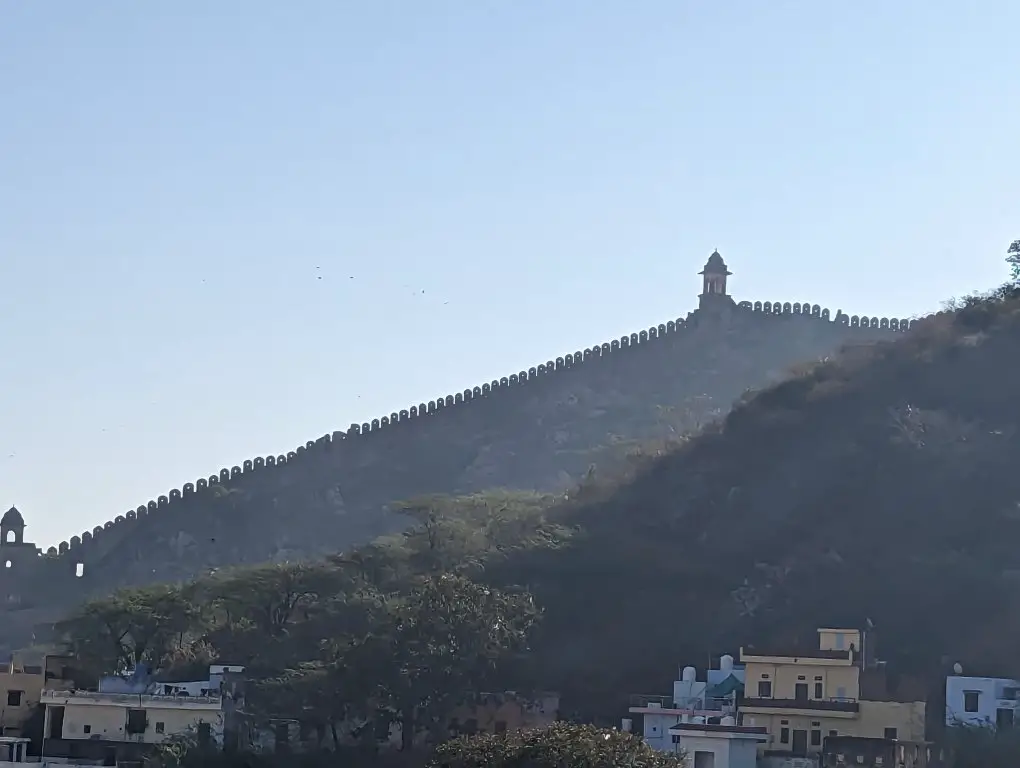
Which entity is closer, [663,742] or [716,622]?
[663,742]

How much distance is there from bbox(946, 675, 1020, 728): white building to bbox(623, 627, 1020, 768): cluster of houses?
15mm

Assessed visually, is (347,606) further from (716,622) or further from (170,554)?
(170,554)

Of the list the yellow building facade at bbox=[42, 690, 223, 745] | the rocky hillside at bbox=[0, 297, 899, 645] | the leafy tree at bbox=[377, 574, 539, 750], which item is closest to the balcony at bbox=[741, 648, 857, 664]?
the leafy tree at bbox=[377, 574, 539, 750]

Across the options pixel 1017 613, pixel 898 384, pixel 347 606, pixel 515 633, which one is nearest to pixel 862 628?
pixel 1017 613

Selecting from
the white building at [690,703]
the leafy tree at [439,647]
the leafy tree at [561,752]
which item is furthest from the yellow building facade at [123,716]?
the leafy tree at [561,752]

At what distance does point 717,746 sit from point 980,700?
447cm

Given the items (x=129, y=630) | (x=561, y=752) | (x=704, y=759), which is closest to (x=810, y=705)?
(x=704, y=759)

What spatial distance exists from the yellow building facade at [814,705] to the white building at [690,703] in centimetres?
40

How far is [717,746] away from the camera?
31203 mm

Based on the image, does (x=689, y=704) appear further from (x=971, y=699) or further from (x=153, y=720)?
(x=153, y=720)

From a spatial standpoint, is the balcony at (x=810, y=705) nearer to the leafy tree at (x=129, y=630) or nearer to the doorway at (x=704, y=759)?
the doorway at (x=704, y=759)

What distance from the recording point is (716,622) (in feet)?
133

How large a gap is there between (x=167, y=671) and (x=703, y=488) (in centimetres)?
1242

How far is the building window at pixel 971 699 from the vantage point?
108ft
